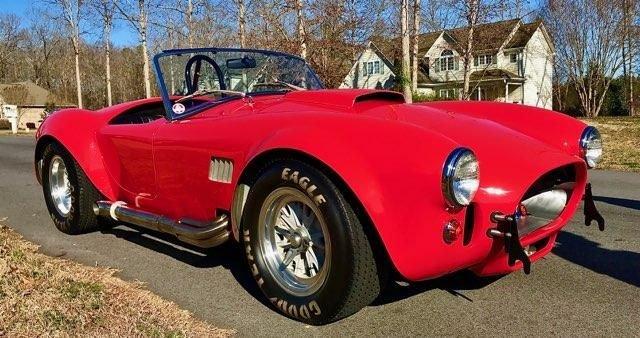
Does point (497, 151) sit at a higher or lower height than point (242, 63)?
lower

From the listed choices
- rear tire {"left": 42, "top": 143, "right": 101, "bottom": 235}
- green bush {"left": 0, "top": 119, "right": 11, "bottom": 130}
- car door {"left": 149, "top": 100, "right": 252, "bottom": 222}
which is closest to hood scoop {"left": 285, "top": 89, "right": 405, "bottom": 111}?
car door {"left": 149, "top": 100, "right": 252, "bottom": 222}

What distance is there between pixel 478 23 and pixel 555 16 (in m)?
20.9

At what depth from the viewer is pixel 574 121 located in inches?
142

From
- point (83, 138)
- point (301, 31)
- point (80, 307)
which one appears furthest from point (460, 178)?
point (301, 31)

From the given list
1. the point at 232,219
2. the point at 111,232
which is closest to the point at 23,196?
the point at 111,232

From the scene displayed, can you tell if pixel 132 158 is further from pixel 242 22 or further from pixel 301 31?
pixel 242 22

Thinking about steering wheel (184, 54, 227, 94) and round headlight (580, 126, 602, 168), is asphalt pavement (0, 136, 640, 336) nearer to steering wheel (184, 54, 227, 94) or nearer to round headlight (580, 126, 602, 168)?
round headlight (580, 126, 602, 168)

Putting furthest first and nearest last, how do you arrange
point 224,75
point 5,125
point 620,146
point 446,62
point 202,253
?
point 5,125
point 446,62
point 620,146
point 224,75
point 202,253

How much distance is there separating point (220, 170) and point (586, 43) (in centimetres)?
4222

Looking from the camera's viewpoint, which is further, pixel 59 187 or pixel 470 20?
pixel 470 20

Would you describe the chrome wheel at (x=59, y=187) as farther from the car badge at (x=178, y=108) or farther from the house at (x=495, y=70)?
the house at (x=495, y=70)

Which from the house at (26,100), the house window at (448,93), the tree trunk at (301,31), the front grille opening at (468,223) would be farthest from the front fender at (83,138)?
the house at (26,100)

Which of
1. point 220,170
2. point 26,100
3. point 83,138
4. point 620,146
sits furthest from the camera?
point 26,100

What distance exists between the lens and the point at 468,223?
2527mm
